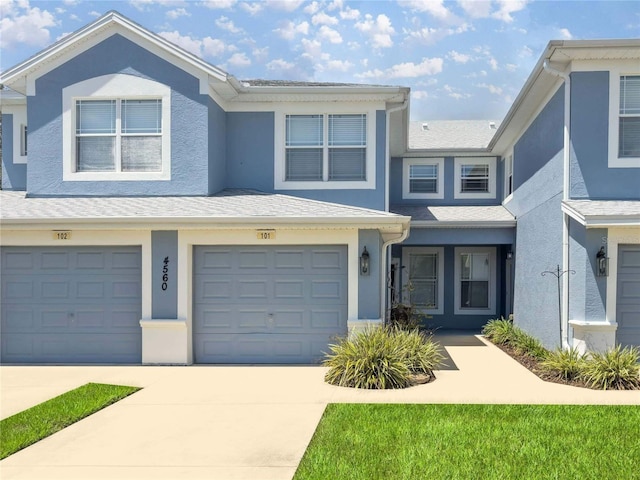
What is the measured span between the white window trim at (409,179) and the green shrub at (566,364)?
29.6 ft

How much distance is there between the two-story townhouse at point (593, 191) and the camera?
10.1 m

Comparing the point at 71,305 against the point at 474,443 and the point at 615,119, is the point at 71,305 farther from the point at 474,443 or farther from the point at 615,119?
the point at 615,119

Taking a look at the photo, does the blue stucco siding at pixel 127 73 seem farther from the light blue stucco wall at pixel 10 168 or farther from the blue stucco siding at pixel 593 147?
the blue stucco siding at pixel 593 147

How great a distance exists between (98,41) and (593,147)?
10544mm

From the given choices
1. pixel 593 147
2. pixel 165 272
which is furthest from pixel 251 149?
pixel 593 147

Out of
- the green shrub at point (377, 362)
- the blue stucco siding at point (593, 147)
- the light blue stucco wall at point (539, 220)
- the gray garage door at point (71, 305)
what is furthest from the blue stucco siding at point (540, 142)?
the gray garage door at point (71, 305)

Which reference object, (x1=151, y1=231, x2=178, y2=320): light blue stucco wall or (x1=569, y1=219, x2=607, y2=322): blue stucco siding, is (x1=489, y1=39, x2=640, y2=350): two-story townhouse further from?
(x1=151, y1=231, x2=178, y2=320): light blue stucco wall

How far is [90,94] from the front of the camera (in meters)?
12.4

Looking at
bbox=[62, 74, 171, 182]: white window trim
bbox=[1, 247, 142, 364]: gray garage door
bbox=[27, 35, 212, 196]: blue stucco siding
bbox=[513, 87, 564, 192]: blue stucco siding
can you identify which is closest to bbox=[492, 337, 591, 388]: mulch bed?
bbox=[513, 87, 564, 192]: blue stucco siding

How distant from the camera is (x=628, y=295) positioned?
10344 millimetres

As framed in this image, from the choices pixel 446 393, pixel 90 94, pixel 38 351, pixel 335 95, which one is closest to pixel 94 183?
pixel 90 94

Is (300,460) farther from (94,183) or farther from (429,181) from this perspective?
(429,181)

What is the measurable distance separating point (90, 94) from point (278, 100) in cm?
414

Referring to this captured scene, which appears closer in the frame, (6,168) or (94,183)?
(94,183)
